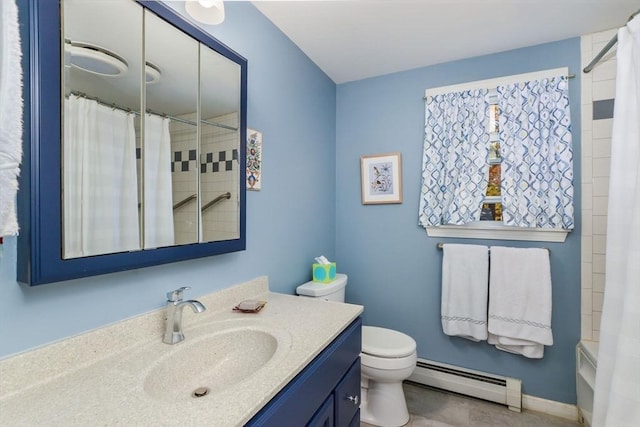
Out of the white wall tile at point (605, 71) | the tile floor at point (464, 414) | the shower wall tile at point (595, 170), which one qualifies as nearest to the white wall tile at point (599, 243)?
the shower wall tile at point (595, 170)

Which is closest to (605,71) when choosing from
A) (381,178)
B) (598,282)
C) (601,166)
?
(601,166)

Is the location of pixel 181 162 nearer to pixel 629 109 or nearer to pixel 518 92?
pixel 629 109

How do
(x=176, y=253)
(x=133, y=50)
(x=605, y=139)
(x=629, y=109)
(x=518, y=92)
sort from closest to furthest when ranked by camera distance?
1. (x=133, y=50)
2. (x=176, y=253)
3. (x=629, y=109)
4. (x=605, y=139)
5. (x=518, y=92)

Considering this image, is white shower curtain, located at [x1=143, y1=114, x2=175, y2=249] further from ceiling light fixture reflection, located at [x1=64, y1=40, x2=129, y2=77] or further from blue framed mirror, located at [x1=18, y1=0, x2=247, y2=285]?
ceiling light fixture reflection, located at [x1=64, y1=40, x2=129, y2=77]

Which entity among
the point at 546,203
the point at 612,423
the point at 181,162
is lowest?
the point at 612,423

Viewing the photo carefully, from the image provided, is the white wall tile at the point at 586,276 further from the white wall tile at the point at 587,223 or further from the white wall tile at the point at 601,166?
the white wall tile at the point at 601,166

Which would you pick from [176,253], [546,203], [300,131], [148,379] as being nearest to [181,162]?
[176,253]

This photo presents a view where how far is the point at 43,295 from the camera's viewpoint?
0.77 metres

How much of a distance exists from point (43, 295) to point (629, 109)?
6.89ft

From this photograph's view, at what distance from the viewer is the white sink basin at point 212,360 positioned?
0.88m

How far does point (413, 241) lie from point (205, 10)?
1.83 metres

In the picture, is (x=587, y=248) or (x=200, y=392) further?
(x=587, y=248)

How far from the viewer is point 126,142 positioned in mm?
945

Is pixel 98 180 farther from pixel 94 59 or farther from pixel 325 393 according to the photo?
pixel 325 393
